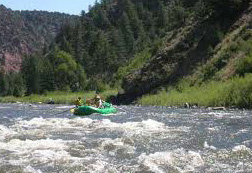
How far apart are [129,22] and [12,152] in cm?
12814

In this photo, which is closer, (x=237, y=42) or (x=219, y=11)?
(x=237, y=42)

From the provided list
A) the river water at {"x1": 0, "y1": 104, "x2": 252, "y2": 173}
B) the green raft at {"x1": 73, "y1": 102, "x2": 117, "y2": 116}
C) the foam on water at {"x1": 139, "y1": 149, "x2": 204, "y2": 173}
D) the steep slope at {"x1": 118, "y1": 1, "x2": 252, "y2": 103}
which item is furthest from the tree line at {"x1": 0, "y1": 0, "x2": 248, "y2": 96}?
the foam on water at {"x1": 139, "y1": 149, "x2": 204, "y2": 173}

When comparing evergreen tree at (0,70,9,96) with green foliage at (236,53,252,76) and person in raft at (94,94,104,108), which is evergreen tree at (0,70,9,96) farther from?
person in raft at (94,94,104,108)

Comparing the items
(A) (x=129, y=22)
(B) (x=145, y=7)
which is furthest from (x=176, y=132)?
(B) (x=145, y=7)

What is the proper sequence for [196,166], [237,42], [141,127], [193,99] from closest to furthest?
[196,166]
[141,127]
[193,99]
[237,42]

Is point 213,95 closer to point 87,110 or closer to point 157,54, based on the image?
point 87,110

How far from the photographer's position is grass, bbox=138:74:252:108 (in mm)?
43188

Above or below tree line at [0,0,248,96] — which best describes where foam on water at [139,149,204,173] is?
below

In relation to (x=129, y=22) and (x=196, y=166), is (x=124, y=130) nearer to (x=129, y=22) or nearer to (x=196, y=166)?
(x=196, y=166)

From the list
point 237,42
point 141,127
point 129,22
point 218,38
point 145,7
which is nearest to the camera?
point 141,127

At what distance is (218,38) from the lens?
65688 millimetres

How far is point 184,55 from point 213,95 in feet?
69.1

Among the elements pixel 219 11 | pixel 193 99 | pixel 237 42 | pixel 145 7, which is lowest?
pixel 193 99

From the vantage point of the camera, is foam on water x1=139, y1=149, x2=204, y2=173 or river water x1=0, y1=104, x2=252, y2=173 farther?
river water x1=0, y1=104, x2=252, y2=173
